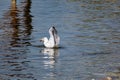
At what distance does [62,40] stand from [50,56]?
293 cm

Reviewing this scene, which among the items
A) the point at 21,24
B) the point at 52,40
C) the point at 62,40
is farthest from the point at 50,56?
the point at 21,24

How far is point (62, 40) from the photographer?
21500 millimetres

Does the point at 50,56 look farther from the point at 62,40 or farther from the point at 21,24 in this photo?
the point at 21,24

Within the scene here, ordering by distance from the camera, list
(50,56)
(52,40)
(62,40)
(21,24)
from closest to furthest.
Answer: (50,56), (52,40), (62,40), (21,24)

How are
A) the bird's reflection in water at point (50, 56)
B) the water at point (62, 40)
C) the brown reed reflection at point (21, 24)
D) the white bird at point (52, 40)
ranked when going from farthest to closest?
the brown reed reflection at point (21, 24)
the white bird at point (52, 40)
the bird's reflection in water at point (50, 56)
the water at point (62, 40)

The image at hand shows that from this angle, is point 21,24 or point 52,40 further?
point 21,24

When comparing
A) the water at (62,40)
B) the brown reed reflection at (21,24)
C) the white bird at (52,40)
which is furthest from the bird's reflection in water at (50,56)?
the brown reed reflection at (21,24)

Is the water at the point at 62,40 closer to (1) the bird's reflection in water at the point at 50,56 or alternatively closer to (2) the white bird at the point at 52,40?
(1) the bird's reflection in water at the point at 50,56

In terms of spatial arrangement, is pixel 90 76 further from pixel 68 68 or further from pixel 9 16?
pixel 9 16

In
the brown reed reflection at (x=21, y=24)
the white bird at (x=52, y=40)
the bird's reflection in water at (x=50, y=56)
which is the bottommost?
the brown reed reflection at (x=21, y=24)

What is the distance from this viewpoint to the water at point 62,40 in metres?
16.3

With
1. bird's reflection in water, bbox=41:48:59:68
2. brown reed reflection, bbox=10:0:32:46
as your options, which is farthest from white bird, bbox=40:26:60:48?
brown reed reflection, bbox=10:0:32:46

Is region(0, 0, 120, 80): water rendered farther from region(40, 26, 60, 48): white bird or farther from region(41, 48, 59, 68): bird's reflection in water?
region(40, 26, 60, 48): white bird

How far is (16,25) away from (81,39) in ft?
14.1
